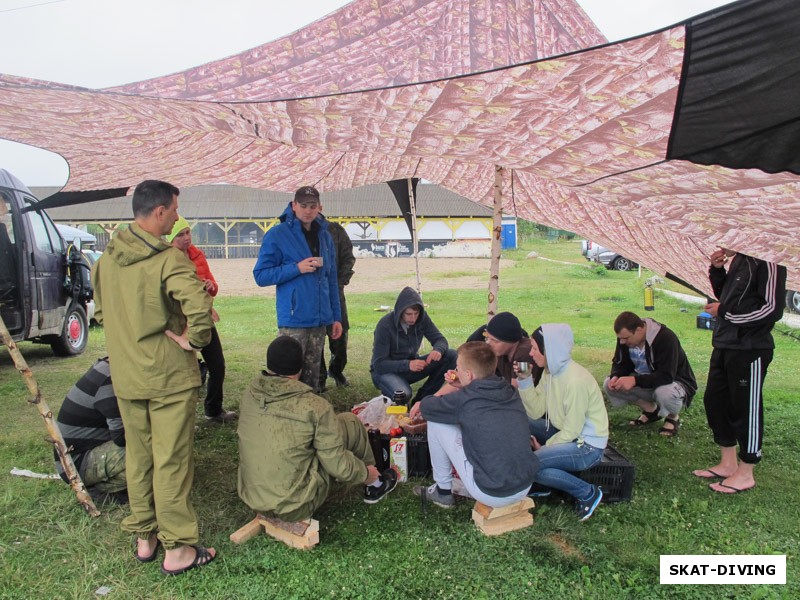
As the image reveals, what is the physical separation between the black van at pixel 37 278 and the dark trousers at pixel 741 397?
245 inches

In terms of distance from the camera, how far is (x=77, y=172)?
4238 mm

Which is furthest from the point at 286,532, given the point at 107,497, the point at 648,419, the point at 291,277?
the point at 648,419

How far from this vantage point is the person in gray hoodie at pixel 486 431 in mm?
2807

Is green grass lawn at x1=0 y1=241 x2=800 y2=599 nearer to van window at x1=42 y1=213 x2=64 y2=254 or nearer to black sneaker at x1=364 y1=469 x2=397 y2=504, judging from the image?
black sneaker at x1=364 y1=469 x2=397 y2=504

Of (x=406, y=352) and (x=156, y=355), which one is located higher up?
(x=156, y=355)

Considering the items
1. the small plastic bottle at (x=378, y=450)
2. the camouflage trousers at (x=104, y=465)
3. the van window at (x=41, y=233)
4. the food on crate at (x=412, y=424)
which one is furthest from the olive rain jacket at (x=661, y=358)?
the van window at (x=41, y=233)

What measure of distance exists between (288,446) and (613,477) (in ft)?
6.28

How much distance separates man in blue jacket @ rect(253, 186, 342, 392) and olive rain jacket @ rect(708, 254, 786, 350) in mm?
2707

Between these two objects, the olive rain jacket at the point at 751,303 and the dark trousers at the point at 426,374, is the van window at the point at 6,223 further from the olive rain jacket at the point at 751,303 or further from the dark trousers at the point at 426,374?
the olive rain jacket at the point at 751,303

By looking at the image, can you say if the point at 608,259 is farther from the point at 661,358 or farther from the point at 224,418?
the point at 224,418

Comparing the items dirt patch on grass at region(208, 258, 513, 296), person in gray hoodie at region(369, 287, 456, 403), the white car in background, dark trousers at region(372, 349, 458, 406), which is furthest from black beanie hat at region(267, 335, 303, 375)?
the white car in background

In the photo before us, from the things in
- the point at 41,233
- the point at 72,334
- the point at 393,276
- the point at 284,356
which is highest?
the point at 41,233

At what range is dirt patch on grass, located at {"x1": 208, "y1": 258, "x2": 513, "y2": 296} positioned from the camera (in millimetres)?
16312

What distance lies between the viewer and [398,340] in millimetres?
4727
